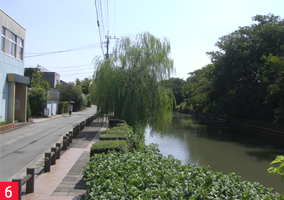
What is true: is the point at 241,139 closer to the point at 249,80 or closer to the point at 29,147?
the point at 249,80

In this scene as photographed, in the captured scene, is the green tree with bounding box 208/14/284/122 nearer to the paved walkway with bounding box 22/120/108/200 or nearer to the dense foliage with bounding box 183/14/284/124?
the dense foliage with bounding box 183/14/284/124

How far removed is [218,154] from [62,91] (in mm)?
31381

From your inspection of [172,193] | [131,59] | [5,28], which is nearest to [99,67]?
[131,59]

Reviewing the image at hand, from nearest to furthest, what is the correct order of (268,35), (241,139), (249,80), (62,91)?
(241,139) → (268,35) → (249,80) → (62,91)

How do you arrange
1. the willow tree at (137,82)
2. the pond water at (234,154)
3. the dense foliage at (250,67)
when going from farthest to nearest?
the dense foliage at (250,67) < the willow tree at (137,82) < the pond water at (234,154)

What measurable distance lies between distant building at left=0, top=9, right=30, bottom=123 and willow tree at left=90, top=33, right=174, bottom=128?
6.43m

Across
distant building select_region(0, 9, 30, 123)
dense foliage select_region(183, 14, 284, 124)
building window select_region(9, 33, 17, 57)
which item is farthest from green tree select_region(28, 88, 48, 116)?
dense foliage select_region(183, 14, 284, 124)

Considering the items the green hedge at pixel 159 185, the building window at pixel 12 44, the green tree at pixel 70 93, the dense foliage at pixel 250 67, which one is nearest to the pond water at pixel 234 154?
the dense foliage at pixel 250 67

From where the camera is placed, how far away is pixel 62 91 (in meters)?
41.4

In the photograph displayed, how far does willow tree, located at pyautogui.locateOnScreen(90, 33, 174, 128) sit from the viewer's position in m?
15.5

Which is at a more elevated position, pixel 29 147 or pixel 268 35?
pixel 268 35

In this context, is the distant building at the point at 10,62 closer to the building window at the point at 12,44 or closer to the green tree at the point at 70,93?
the building window at the point at 12,44

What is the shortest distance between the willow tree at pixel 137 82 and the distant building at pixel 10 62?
6432mm

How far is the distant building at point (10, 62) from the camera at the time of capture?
1669 centimetres
